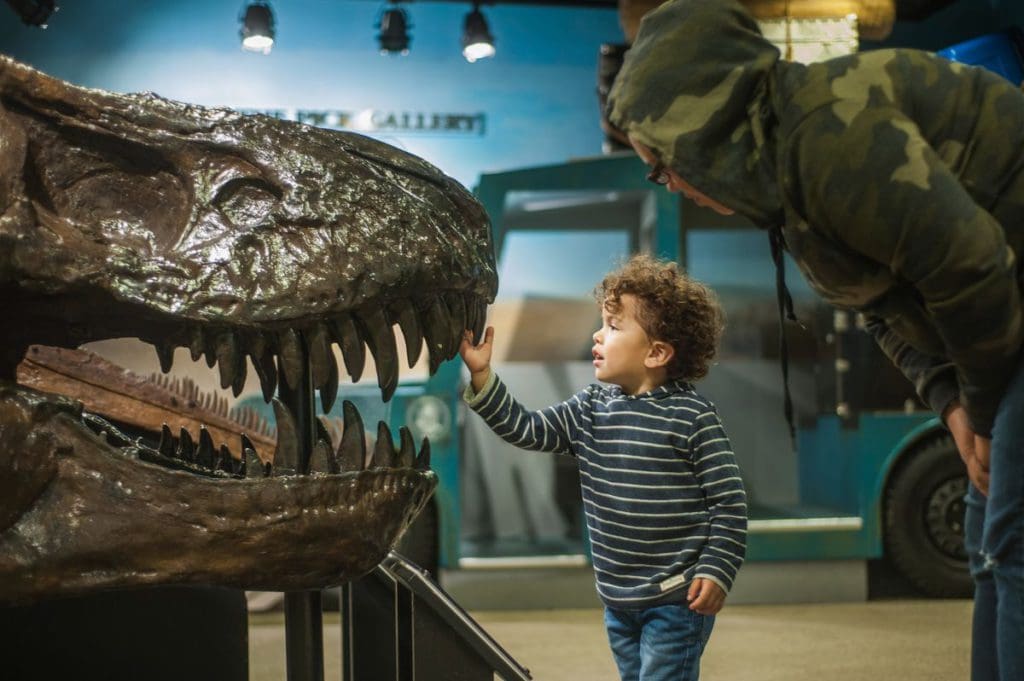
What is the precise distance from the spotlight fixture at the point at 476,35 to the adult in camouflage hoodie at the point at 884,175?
492cm

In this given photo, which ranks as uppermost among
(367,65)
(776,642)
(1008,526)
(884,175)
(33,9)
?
(367,65)

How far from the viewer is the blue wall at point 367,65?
6500mm

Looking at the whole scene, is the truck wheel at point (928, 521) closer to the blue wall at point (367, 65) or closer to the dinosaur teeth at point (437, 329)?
the blue wall at point (367, 65)

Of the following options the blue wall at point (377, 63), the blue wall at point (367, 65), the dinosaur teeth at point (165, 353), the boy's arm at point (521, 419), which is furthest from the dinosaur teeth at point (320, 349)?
the blue wall at point (377, 63)

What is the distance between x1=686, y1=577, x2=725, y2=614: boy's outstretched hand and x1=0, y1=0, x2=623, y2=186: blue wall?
15.2 feet

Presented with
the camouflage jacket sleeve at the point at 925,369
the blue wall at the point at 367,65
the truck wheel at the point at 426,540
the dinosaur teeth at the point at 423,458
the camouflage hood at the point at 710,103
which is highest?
the blue wall at the point at 367,65

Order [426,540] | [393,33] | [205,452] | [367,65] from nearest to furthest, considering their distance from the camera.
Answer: [205,452]
[426,540]
[393,33]
[367,65]

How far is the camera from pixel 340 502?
161 cm

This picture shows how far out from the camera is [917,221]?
1508 mm

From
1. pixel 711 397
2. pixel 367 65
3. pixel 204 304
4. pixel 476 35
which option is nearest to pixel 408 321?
pixel 204 304

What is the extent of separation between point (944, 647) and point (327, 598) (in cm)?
289

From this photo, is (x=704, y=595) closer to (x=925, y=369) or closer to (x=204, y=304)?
(x=925, y=369)

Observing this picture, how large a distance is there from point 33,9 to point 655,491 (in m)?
4.11

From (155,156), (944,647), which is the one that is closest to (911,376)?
(155,156)
